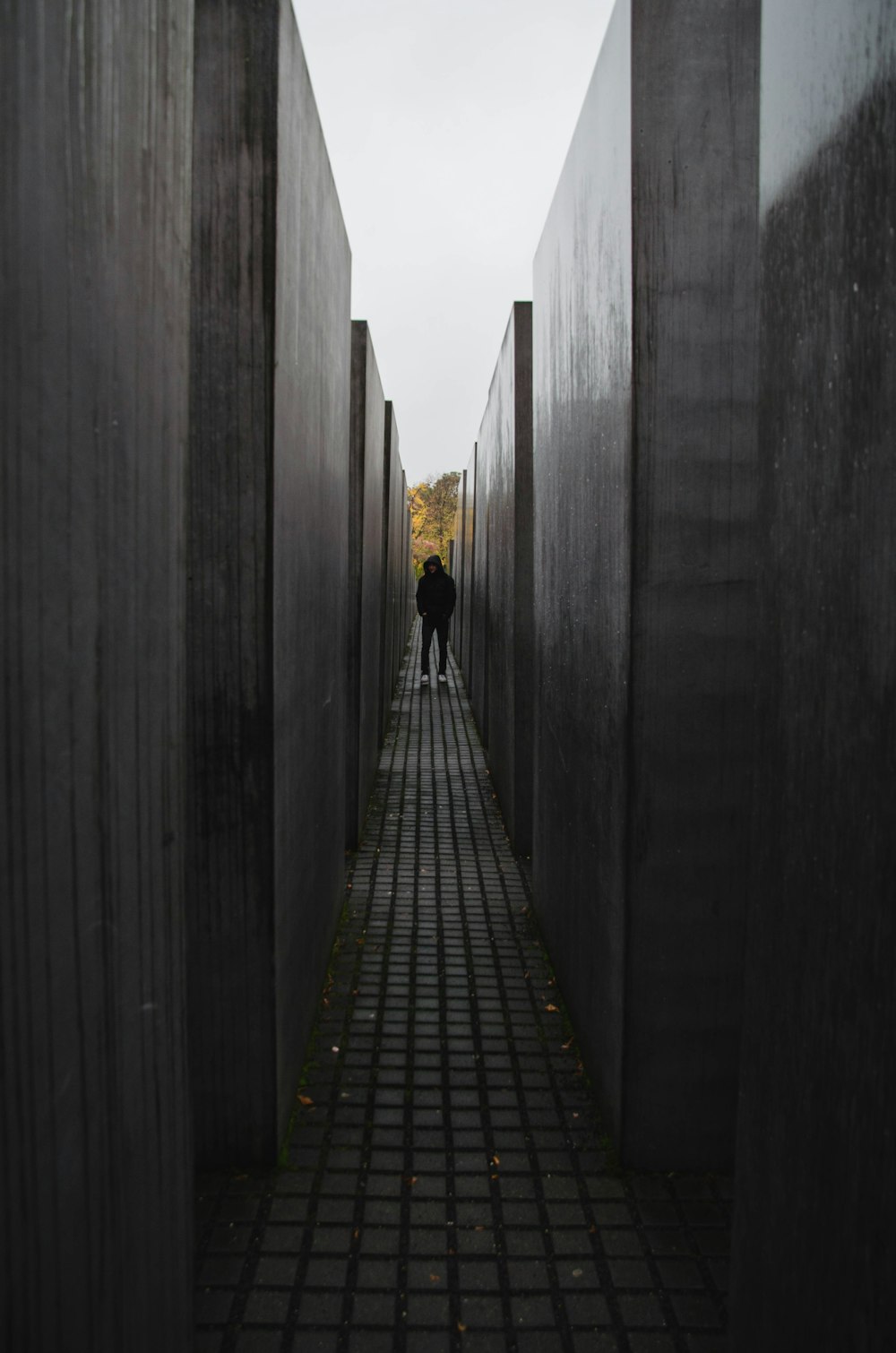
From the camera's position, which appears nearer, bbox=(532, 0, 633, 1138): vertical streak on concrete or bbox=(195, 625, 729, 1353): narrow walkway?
bbox=(195, 625, 729, 1353): narrow walkway

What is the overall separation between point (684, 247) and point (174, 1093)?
2980 millimetres

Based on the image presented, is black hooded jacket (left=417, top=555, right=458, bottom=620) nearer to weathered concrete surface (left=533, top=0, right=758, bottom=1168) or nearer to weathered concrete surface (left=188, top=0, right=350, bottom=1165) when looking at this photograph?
weathered concrete surface (left=188, top=0, right=350, bottom=1165)

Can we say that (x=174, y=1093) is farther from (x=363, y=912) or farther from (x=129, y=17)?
(x=363, y=912)

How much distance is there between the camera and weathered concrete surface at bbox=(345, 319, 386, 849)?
308 inches

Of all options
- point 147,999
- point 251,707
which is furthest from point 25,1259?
point 251,707

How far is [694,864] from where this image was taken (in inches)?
141

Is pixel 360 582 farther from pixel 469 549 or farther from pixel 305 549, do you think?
pixel 469 549

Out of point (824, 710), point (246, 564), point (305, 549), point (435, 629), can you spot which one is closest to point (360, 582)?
point (305, 549)

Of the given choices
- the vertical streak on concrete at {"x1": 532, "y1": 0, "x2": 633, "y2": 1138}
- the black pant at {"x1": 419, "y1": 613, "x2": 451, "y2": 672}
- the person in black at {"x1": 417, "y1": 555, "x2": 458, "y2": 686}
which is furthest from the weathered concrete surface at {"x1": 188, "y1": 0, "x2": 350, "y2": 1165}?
the black pant at {"x1": 419, "y1": 613, "x2": 451, "y2": 672}

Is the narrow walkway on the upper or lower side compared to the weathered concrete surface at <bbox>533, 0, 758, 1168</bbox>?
lower

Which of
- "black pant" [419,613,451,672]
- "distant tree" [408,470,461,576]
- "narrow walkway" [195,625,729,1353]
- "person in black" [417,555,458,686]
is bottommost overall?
"narrow walkway" [195,625,729,1353]

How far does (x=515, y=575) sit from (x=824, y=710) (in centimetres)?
593

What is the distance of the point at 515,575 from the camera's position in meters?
7.70

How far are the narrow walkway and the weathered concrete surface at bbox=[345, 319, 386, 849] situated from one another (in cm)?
237
